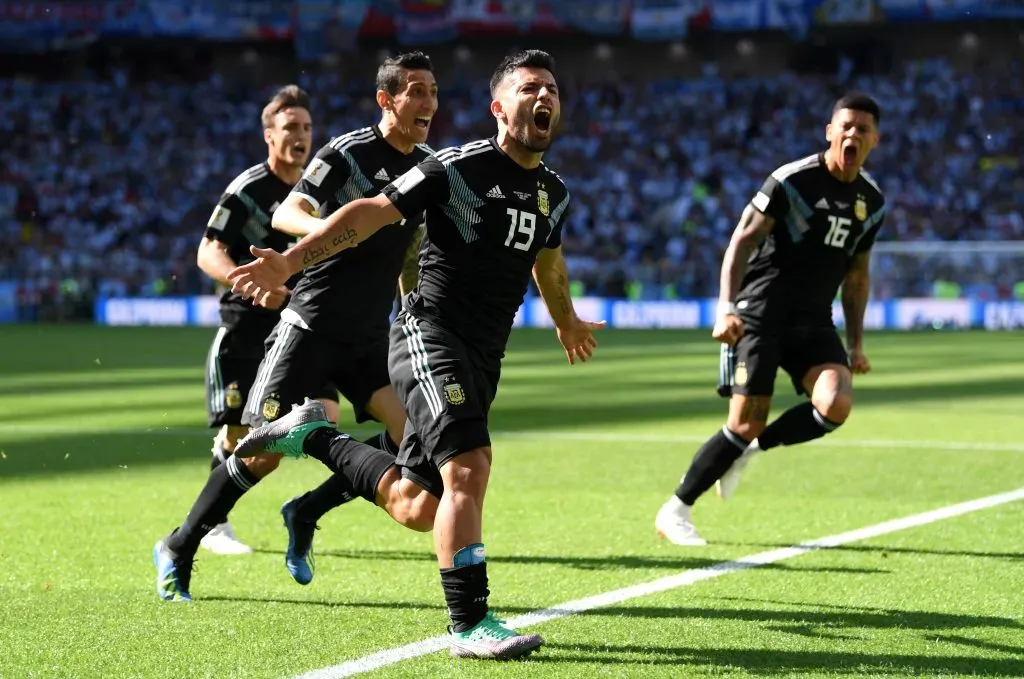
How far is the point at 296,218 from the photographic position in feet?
20.2

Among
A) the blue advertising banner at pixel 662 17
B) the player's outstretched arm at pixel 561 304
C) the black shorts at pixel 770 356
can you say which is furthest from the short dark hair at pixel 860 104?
the blue advertising banner at pixel 662 17

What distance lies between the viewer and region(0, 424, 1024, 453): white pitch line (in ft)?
41.5

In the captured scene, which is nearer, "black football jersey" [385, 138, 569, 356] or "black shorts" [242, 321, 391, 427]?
"black football jersey" [385, 138, 569, 356]

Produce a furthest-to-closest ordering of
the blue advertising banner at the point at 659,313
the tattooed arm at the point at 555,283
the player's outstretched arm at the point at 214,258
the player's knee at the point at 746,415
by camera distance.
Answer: the blue advertising banner at the point at 659,313 → the player's knee at the point at 746,415 → the player's outstretched arm at the point at 214,258 → the tattooed arm at the point at 555,283

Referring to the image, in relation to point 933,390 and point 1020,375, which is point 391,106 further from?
point 1020,375

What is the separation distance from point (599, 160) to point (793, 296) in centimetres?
3653

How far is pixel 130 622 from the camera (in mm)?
5828

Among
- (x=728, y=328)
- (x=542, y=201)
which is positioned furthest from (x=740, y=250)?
(x=542, y=201)

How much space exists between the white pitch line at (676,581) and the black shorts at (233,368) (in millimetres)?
2334

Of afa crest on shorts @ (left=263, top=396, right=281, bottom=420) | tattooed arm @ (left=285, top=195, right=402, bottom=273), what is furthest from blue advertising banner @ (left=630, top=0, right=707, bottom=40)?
tattooed arm @ (left=285, top=195, right=402, bottom=273)

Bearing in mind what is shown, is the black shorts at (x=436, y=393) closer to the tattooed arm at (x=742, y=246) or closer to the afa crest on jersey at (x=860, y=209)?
the tattooed arm at (x=742, y=246)

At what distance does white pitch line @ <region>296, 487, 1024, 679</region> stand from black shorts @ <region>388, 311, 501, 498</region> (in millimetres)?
637

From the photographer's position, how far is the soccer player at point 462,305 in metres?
5.32

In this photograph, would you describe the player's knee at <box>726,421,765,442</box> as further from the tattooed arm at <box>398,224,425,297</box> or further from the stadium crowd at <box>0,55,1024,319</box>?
the stadium crowd at <box>0,55,1024,319</box>
